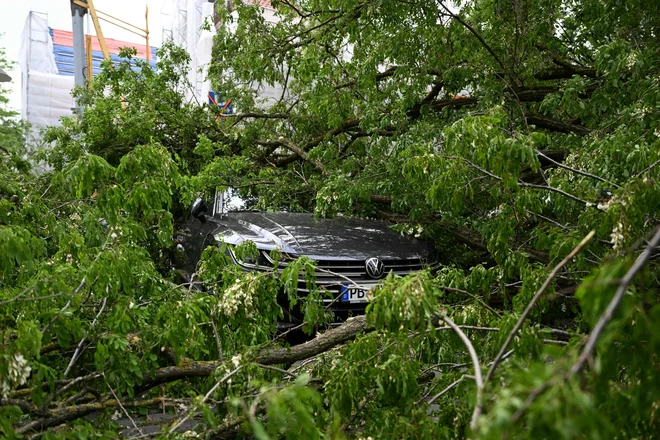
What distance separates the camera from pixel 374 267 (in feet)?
17.1

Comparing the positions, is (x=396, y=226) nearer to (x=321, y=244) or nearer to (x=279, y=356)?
(x=321, y=244)

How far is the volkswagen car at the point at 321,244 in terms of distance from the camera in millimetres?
4965

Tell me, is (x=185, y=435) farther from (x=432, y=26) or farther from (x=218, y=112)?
(x=218, y=112)

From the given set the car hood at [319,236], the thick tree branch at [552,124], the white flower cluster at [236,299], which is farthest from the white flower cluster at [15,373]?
the thick tree branch at [552,124]

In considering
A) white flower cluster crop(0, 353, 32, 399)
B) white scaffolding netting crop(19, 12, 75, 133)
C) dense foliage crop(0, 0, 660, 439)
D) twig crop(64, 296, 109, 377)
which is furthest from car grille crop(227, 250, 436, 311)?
white scaffolding netting crop(19, 12, 75, 133)

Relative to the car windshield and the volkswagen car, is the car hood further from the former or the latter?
the car windshield

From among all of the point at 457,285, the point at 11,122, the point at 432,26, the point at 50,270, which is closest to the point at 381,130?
the point at 432,26

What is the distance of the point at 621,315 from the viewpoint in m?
1.42

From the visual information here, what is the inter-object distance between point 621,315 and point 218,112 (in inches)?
305

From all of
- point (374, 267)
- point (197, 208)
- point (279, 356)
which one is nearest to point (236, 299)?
point (279, 356)

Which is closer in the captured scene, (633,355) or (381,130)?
(633,355)

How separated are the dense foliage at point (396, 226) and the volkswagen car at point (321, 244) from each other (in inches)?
11.2

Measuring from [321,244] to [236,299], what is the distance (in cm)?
213

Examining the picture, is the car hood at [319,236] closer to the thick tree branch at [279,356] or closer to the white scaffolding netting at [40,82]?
the thick tree branch at [279,356]
